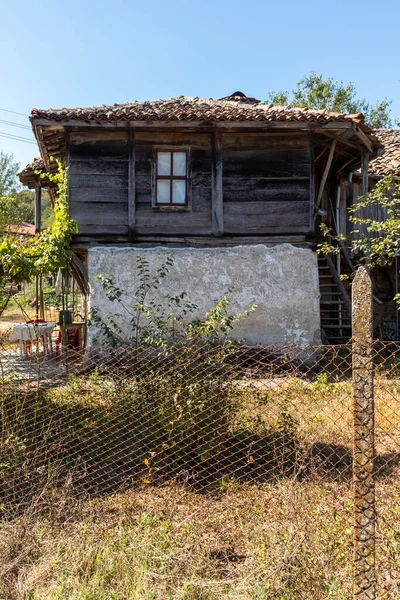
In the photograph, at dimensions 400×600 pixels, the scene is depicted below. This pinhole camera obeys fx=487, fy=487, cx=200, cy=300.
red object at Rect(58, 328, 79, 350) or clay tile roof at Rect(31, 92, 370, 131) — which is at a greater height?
clay tile roof at Rect(31, 92, 370, 131)

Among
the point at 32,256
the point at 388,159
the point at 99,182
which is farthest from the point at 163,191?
the point at 388,159

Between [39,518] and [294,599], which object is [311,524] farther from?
[39,518]

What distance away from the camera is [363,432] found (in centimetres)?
251

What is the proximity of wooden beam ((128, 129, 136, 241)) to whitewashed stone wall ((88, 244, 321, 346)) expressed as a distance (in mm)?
485

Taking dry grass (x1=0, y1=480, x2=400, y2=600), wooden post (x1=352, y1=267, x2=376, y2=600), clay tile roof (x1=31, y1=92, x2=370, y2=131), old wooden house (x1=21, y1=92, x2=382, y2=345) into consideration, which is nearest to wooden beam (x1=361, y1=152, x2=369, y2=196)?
old wooden house (x1=21, y1=92, x2=382, y2=345)

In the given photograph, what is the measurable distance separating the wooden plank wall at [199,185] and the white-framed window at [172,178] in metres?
0.15

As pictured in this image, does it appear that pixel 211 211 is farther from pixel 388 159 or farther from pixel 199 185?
pixel 388 159

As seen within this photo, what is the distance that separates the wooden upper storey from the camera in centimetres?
1030

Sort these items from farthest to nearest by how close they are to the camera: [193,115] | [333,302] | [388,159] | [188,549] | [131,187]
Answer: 1. [388,159]
2. [333,302]
3. [131,187]
4. [193,115]
5. [188,549]

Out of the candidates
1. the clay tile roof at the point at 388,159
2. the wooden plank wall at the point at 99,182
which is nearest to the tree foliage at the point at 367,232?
the clay tile roof at the point at 388,159

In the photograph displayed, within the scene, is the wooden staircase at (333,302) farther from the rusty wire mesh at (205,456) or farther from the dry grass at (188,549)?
the dry grass at (188,549)

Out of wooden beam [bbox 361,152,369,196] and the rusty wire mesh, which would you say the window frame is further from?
the rusty wire mesh

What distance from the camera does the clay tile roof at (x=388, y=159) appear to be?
1388 centimetres

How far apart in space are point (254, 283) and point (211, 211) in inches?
70.7
